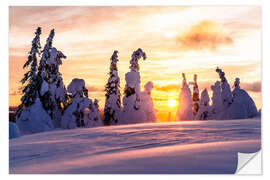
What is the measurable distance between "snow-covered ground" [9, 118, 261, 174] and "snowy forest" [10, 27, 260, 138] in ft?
6.63

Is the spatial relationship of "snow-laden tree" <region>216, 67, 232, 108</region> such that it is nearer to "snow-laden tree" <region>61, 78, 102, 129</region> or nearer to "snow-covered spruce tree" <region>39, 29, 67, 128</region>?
"snow-laden tree" <region>61, 78, 102, 129</region>

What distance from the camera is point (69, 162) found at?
215 inches

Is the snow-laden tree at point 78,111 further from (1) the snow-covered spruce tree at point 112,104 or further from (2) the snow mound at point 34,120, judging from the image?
(2) the snow mound at point 34,120

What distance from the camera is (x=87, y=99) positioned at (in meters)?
14.1

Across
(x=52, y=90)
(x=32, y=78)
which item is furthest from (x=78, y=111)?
(x=32, y=78)

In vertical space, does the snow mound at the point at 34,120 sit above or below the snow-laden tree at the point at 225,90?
below

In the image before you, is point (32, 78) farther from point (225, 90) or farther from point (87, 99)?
point (225, 90)

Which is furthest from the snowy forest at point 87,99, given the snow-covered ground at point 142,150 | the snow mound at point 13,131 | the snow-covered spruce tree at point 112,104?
the snow-covered ground at point 142,150

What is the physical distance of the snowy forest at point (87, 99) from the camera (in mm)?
10031

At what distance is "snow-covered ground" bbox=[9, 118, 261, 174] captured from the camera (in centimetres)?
513

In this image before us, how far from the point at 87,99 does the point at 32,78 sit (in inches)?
103

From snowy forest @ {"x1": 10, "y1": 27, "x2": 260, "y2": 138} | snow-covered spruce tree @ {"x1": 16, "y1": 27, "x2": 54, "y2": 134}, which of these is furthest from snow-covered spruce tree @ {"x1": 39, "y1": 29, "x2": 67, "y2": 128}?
snow-covered spruce tree @ {"x1": 16, "y1": 27, "x2": 54, "y2": 134}

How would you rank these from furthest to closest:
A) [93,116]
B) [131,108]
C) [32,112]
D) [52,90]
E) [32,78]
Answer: [131,108]
[93,116]
[52,90]
[32,78]
[32,112]
